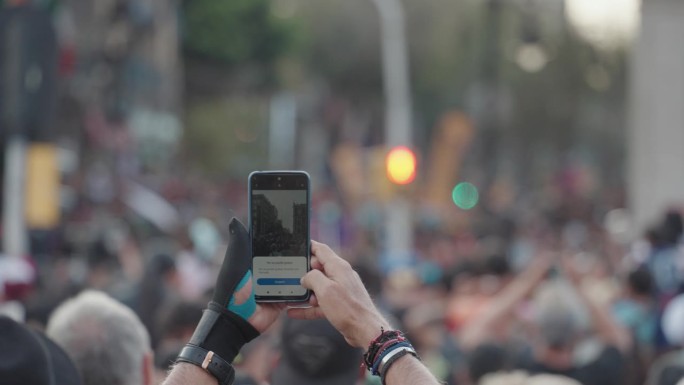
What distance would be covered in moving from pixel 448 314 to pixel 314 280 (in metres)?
6.95

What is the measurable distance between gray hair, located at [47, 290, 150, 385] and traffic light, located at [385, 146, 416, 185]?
15222 mm

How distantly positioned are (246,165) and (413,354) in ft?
201

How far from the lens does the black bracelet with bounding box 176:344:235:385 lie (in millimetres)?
2893

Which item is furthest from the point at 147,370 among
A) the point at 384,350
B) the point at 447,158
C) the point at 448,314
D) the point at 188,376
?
the point at 447,158

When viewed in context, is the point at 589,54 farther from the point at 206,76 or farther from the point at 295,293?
the point at 295,293

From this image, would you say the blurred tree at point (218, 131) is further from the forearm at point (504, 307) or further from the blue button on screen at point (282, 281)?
the blue button on screen at point (282, 281)

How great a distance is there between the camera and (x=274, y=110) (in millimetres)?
69812

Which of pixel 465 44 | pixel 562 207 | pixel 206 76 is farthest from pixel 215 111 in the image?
pixel 562 207

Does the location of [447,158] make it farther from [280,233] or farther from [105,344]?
[280,233]

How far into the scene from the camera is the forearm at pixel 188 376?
113 inches

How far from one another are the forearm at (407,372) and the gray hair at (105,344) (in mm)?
1205

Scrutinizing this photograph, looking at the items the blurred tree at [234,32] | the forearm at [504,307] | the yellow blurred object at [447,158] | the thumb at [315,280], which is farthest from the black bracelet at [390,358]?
the blurred tree at [234,32]

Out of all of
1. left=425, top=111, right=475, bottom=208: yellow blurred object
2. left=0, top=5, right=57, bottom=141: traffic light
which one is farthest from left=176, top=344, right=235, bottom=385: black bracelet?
left=425, top=111, right=475, bottom=208: yellow blurred object

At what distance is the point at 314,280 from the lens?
288 centimetres
